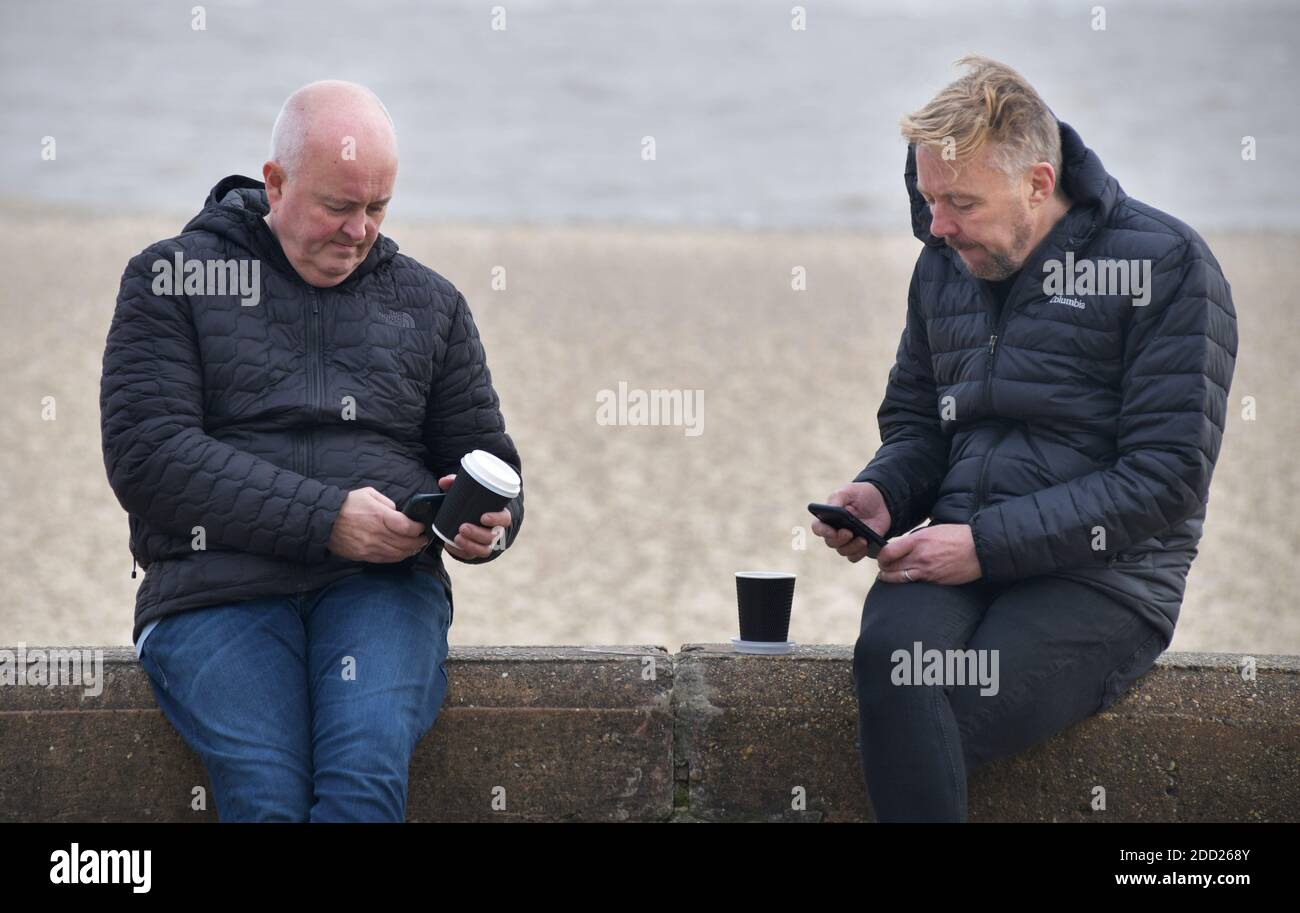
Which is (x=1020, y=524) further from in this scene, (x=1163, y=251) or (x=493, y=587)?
(x=493, y=587)

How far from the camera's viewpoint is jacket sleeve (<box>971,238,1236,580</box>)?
8.47 feet

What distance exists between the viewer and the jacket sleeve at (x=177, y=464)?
261 centimetres

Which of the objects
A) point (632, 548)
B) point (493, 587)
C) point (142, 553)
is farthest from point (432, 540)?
point (632, 548)

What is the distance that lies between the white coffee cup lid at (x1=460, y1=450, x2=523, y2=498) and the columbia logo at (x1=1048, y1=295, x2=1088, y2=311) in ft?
3.31

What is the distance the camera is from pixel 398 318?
2869 millimetres

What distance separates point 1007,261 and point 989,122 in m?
0.25

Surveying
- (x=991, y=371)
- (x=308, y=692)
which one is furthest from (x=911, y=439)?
(x=308, y=692)

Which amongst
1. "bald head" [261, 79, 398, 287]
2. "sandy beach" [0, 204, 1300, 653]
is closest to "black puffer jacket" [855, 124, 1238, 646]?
"bald head" [261, 79, 398, 287]

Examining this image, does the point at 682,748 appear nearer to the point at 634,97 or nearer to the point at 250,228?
the point at 250,228

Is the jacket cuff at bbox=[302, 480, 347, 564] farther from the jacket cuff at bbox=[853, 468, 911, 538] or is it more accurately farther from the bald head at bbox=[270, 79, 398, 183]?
the jacket cuff at bbox=[853, 468, 911, 538]

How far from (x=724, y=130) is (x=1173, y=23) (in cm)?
1183

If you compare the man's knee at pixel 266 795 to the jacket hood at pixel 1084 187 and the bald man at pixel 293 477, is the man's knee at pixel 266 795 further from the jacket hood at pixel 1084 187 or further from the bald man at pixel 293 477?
the jacket hood at pixel 1084 187

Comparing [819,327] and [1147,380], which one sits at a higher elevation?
[819,327]

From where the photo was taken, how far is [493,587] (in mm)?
13398
